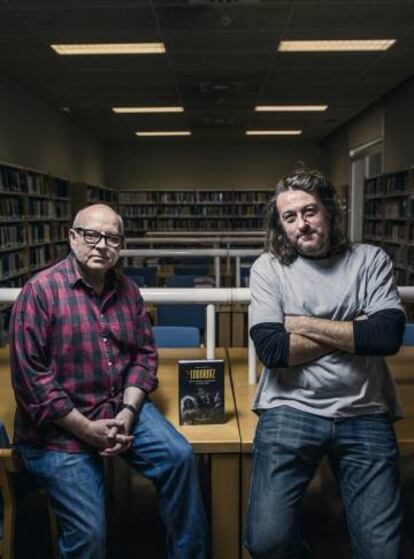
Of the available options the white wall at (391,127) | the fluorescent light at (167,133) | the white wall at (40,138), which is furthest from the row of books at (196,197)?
the white wall at (391,127)

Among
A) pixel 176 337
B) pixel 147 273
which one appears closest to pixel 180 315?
pixel 176 337

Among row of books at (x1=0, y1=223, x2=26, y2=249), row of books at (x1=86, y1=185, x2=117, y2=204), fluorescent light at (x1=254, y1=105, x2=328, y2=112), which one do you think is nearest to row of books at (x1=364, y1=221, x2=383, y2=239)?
fluorescent light at (x1=254, y1=105, x2=328, y2=112)

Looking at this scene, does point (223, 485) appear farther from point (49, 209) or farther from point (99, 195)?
point (99, 195)

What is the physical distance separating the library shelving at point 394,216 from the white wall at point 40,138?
482 centimetres

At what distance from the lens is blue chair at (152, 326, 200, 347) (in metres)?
2.68

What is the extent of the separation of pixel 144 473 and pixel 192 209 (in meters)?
10.5

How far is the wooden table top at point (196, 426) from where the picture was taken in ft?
5.37

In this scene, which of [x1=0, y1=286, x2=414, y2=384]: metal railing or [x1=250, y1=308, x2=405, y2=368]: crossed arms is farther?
[x1=0, y1=286, x2=414, y2=384]: metal railing

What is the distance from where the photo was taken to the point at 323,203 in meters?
1.75

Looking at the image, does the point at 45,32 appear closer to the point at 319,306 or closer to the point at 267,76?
the point at 267,76

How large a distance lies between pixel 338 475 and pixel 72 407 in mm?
795

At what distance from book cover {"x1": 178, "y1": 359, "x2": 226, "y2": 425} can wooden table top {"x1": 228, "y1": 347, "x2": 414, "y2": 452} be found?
10cm

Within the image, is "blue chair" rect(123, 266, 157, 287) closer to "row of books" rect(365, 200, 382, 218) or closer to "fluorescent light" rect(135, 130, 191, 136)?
"row of books" rect(365, 200, 382, 218)

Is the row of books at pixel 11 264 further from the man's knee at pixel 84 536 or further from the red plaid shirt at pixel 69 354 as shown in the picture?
the man's knee at pixel 84 536
